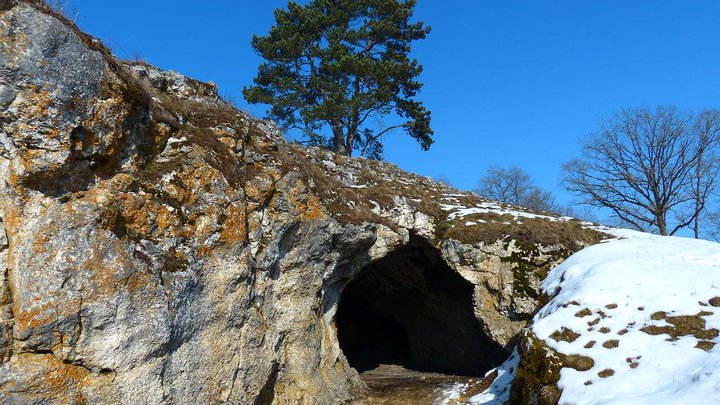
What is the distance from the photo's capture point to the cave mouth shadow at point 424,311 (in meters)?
16.6

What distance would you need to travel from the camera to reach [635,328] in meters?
7.70

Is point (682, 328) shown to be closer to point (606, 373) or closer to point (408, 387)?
point (606, 373)

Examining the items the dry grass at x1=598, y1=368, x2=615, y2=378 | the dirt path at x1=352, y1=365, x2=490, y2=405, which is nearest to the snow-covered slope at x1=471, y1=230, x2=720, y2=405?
the dry grass at x1=598, y1=368, x2=615, y2=378

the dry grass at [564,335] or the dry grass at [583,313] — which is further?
the dry grass at [583,313]

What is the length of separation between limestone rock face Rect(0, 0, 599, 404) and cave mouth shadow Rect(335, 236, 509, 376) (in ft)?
9.90

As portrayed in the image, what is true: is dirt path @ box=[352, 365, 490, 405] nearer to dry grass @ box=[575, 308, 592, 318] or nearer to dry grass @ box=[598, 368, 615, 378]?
dry grass @ box=[575, 308, 592, 318]

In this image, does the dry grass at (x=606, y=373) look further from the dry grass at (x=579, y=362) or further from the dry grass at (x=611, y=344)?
the dry grass at (x=611, y=344)

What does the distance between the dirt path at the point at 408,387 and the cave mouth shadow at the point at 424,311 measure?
1.46 meters

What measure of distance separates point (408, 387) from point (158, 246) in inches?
337

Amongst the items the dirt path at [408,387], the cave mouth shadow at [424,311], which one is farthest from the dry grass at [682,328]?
the cave mouth shadow at [424,311]

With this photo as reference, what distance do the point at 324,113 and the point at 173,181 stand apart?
1469 centimetres

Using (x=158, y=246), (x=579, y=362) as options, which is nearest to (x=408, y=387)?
(x=579, y=362)

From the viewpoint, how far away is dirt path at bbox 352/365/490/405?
12.0 m

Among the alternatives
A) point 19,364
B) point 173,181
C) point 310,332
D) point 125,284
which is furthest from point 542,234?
point 19,364
